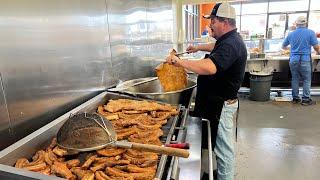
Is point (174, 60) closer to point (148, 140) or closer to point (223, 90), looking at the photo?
point (223, 90)

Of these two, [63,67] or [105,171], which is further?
[63,67]

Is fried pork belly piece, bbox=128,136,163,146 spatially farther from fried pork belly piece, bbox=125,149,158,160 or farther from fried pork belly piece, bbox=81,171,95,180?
fried pork belly piece, bbox=81,171,95,180

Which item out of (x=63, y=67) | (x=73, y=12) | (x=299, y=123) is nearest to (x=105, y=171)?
(x=63, y=67)

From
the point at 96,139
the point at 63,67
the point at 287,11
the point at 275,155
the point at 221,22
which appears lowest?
the point at 275,155

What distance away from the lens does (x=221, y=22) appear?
200cm

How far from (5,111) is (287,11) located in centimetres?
986

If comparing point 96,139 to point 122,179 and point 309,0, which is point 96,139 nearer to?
point 122,179

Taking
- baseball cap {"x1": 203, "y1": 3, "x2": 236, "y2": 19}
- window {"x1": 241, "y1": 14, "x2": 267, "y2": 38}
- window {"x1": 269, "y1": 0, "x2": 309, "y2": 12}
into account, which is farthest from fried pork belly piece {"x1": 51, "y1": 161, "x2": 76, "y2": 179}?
window {"x1": 269, "y1": 0, "x2": 309, "y2": 12}

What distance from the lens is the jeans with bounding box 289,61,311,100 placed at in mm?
4816

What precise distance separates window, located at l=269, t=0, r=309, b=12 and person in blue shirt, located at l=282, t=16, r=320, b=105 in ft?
15.4

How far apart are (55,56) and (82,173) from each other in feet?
2.41

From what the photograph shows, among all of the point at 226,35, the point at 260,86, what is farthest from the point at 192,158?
the point at 260,86

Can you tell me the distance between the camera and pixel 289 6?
905 centimetres

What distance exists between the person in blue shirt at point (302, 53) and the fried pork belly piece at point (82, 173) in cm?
496
